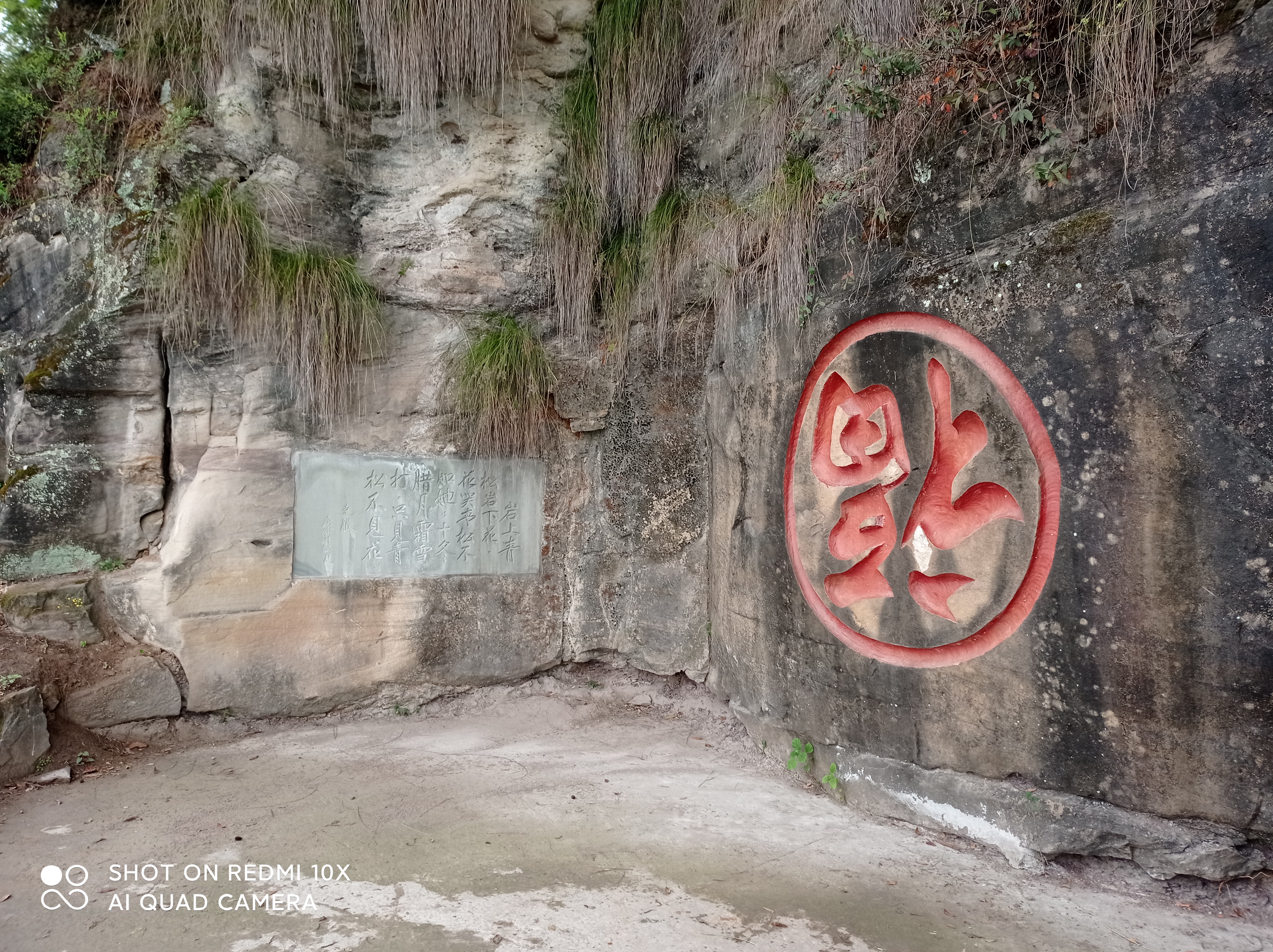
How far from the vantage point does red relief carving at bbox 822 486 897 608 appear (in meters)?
3.03

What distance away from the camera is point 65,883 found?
7.94ft

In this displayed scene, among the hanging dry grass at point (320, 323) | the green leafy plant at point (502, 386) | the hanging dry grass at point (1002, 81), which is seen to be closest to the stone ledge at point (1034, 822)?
the hanging dry grass at point (1002, 81)

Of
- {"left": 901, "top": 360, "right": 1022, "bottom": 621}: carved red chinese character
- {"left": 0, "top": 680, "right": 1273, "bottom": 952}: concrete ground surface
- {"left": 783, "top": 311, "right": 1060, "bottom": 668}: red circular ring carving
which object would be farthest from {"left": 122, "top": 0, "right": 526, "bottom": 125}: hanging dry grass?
{"left": 0, "top": 680, "right": 1273, "bottom": 952}: concrete ground surface

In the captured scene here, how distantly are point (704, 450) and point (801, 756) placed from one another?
1.69 m

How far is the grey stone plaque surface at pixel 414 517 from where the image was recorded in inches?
157

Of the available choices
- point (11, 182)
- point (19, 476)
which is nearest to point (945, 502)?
point (19, 476)

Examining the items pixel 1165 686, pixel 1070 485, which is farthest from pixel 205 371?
pixel 1165 686

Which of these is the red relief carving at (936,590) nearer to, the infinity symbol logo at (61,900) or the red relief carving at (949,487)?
the red relief carving at (949,487)

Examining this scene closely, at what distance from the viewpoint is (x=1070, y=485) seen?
2.48 metres

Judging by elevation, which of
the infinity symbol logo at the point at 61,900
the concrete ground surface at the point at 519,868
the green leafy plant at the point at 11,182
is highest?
the green leafy plant at the point at 11,182

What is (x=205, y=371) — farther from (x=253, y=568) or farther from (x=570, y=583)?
(x=570, y=583)

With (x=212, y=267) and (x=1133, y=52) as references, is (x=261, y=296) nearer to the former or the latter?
(x=212, y=267)

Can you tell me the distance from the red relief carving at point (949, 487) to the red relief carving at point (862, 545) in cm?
13

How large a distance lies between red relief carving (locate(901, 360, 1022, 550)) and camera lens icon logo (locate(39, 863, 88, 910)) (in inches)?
118
